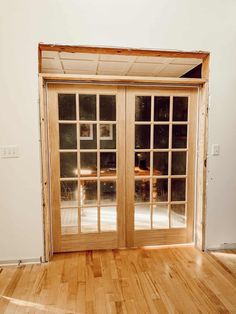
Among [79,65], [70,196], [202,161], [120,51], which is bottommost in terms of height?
[70,196]

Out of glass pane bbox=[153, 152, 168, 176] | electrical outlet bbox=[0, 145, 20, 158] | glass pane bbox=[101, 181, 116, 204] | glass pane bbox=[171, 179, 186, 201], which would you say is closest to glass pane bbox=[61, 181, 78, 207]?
glass pane bbox=[101, 181, 116, 204]

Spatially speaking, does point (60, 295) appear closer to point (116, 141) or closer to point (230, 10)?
point (116, 141)

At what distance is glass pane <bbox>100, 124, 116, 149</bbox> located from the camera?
8.68 feet

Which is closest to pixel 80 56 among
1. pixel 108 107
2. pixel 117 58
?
pixel 117 58

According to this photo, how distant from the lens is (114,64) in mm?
3518

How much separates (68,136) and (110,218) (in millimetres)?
1071

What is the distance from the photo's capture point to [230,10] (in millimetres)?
2477

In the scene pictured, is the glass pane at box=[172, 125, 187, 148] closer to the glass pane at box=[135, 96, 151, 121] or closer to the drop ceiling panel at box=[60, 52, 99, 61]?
the glass pane at box=[135, 96, 151, 121]

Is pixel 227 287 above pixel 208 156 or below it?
below

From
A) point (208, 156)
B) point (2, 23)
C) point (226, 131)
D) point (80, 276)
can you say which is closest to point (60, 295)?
point (80, 276)

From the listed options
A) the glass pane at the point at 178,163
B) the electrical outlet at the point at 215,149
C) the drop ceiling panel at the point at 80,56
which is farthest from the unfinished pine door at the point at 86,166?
the electrical outlet at the point at 215,149

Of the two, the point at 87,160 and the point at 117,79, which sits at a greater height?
the point at 117,79

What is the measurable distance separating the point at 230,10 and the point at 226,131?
125 cm

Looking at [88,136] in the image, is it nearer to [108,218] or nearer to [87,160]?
[87,160]
